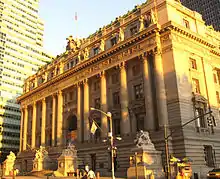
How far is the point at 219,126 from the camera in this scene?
3850 centimetres

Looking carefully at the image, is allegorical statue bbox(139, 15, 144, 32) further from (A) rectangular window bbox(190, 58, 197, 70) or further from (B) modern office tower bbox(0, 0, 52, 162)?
(B) modern office tower bbox(0, 0, 52, 162)

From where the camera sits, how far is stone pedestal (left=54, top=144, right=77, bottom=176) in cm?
3911

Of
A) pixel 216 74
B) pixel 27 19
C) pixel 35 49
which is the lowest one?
pixel 216 74

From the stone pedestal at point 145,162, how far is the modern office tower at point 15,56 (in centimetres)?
6219

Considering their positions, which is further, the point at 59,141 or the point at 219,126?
the point at 59,141

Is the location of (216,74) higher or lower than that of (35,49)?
lower

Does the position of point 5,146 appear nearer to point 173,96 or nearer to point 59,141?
point 59,141

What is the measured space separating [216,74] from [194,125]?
14927 millimetres

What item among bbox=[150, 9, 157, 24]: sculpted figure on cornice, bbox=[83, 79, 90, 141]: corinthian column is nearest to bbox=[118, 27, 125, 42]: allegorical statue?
bbox=[150, 9, 157, 24]: sculpted figure on cornice

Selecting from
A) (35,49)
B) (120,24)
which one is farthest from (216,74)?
(35,49)

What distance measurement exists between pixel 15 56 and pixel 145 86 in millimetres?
68662

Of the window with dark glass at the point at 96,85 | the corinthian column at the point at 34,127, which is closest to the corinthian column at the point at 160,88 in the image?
the window with dark glass at the point at 96,85

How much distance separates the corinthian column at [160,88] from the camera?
34.3 m

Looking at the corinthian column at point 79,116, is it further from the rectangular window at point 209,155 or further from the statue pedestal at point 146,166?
the rectangular window at point 209,155
